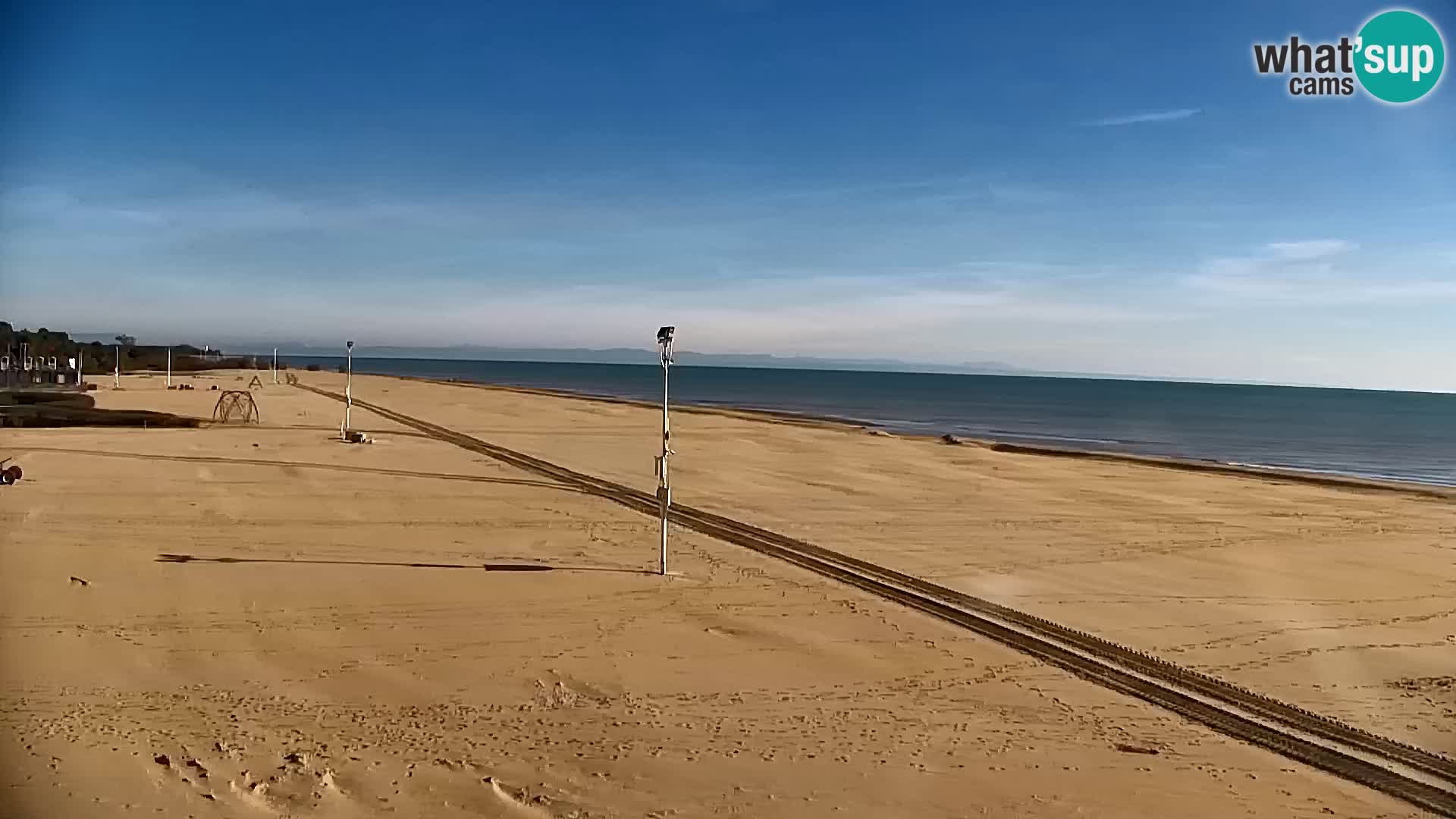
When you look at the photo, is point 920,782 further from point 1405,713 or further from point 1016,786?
point 1405,713

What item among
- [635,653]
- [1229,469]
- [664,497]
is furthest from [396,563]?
[1229,469]

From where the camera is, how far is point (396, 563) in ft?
37.8

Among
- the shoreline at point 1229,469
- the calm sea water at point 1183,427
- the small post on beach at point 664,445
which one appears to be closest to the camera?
the small post on beach at point 664,445

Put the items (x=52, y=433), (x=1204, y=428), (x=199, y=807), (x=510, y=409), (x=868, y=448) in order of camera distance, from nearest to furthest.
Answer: (x=199, y=807), (x=52, y=433), (x=868, y=448), (x=510, y=409), (x=1204, y=428)

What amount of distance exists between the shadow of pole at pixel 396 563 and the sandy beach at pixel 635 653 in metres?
0.06

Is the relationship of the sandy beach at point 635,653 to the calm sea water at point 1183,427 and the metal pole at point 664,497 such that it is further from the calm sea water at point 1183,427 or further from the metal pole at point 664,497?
the calm sea water at point 1183,427

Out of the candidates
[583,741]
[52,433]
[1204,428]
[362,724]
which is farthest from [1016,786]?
[1204,428]

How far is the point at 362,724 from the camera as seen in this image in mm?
6465

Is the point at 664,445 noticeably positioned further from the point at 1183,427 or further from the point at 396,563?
the point at 1183,427

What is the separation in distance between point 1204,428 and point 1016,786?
5763 centimetres

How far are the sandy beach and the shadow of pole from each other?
0.21 ft

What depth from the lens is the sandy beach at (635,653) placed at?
5754mm

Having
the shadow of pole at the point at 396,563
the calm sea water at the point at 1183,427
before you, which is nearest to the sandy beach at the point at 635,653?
the shadow of pole at the point at 396,563

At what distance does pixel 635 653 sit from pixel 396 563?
4639 millimetres
